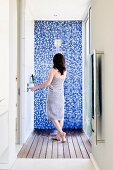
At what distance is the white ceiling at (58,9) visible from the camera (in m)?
5.00

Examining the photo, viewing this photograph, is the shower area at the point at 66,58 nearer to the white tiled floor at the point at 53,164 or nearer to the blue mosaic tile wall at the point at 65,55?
the blue mosaic tile wall at the point at 65,55

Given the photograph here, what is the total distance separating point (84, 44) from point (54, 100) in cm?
162

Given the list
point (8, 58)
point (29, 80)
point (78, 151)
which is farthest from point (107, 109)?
point (29, 80)

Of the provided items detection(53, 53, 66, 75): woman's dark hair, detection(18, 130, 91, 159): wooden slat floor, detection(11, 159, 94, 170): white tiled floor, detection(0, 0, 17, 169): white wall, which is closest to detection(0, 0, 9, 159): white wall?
detection(0, 0, 17, 169): white wall

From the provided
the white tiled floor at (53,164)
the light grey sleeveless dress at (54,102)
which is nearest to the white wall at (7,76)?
the white tiled floor at (53,164)

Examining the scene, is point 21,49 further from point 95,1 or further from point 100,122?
point 100,122

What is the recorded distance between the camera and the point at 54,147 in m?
4.67

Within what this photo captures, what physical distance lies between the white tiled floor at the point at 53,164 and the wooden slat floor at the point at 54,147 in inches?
7.4

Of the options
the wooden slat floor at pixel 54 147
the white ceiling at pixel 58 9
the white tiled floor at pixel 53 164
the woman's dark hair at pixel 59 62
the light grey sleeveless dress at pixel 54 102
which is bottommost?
the white tiled floor at pixel 53 164

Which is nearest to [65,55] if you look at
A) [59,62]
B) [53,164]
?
[59,62]

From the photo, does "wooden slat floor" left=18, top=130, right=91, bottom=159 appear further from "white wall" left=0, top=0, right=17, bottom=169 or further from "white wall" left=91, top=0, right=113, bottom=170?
"white wall" left=91, top=0, right=113, bottom=170

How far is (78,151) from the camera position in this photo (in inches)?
174

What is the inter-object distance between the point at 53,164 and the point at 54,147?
35.0 inches

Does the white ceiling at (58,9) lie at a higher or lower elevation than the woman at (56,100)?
higher
